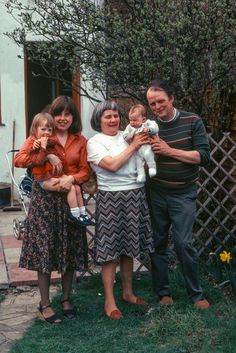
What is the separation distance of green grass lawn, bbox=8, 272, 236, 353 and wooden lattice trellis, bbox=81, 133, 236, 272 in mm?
839

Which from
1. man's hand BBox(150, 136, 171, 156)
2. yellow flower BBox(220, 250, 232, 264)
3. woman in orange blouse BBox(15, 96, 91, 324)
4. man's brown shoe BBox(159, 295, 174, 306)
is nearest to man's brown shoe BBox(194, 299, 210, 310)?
man's brown shoe BBox(159, 295, 174, 306)

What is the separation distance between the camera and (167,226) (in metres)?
4.86

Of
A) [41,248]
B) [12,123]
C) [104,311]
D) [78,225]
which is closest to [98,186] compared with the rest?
[78,225]

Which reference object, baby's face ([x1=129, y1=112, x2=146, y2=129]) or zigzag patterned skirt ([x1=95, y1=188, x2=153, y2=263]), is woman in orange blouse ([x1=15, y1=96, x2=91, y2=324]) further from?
baby's face ([x1=129, y1=112, x2=146, y2=129])

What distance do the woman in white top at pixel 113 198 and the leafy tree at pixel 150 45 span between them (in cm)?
106

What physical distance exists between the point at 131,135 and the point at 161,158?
326 mm

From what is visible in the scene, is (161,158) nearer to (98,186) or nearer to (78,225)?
(98,186)

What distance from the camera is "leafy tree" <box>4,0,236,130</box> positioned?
17.6ft

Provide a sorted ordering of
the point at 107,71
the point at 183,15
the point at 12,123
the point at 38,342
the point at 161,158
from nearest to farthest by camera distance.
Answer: the point at 38,342 → the point at 161,158 → the point at 183,15 → the point at 107,71 → the point at 12,123

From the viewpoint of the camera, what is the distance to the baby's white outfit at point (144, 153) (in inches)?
175

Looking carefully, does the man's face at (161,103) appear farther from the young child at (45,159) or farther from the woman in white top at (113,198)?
the young child at (45,159)

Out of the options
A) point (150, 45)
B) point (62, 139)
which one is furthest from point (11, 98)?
point (62, 139)

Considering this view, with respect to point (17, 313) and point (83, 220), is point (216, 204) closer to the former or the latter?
point (83, 220)

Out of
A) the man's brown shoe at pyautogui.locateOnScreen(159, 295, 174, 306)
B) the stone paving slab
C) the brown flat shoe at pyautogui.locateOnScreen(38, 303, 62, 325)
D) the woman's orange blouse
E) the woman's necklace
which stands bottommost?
the stone paving slab
